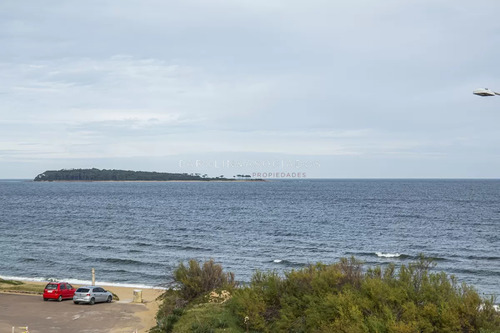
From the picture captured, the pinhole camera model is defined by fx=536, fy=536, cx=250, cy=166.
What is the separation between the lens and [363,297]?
15750 mm

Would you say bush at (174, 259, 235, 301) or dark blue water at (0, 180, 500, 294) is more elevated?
bush at (174, 259, 235, 301)

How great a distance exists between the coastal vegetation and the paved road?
3794 mm

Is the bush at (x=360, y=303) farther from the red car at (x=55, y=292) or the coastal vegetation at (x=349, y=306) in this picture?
the red car at (x=55, y=292)

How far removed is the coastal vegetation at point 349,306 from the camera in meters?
14.3

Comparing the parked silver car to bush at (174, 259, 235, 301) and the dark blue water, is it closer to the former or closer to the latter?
bush at (174, 259, 235, 301)

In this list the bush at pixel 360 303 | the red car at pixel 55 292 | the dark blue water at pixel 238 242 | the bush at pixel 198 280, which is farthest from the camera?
the dark blue water at pixel 238 242

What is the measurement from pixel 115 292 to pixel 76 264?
13227 millimetres

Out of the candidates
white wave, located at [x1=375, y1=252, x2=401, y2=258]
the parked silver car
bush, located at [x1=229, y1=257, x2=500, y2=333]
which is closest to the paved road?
the parked silver car

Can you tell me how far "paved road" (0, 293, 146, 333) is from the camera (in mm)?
22625

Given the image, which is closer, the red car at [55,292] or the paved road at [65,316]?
the paved road at [65,316]

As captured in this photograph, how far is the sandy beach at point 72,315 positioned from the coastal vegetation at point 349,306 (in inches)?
149

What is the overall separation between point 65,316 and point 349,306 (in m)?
15.5

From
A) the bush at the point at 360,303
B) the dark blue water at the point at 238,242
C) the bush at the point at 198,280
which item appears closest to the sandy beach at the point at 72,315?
the bush at the point at 198,280

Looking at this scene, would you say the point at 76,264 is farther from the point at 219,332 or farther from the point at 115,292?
the point at 219,332
